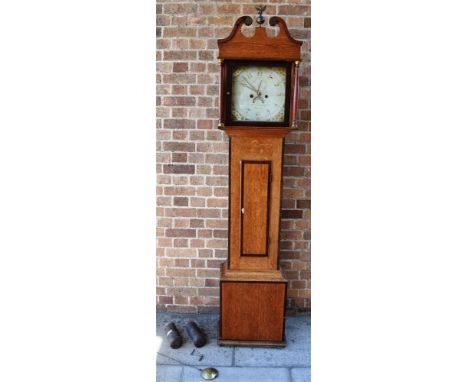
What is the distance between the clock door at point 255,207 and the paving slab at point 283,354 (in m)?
0.53

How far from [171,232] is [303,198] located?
0.82m

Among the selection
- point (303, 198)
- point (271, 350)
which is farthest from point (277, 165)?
point (271, 350)

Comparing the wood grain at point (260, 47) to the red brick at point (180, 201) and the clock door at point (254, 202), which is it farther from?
the red brick at point (180, 201)

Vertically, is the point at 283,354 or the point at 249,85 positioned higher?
the point at 249,85

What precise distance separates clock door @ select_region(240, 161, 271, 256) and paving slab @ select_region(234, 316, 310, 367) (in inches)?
21.0

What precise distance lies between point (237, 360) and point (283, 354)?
0.25 metres

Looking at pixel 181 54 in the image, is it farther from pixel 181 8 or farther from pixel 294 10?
pixel 294 10

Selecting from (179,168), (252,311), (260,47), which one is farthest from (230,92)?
(252,311)

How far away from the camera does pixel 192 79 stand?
2254mm

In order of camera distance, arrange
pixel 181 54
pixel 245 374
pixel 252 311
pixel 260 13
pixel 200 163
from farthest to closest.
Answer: pixel 200 163
pixel 181 54
pixel 252 311
pixel 245 374
pixel 260 13

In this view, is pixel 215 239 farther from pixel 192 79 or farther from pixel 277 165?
pixel 192 79

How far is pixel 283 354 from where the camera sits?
2.10 metres

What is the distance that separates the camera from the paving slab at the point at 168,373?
1.92m

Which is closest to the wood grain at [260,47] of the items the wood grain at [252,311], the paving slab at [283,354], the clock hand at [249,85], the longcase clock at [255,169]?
the longcase clock at [255,169]
